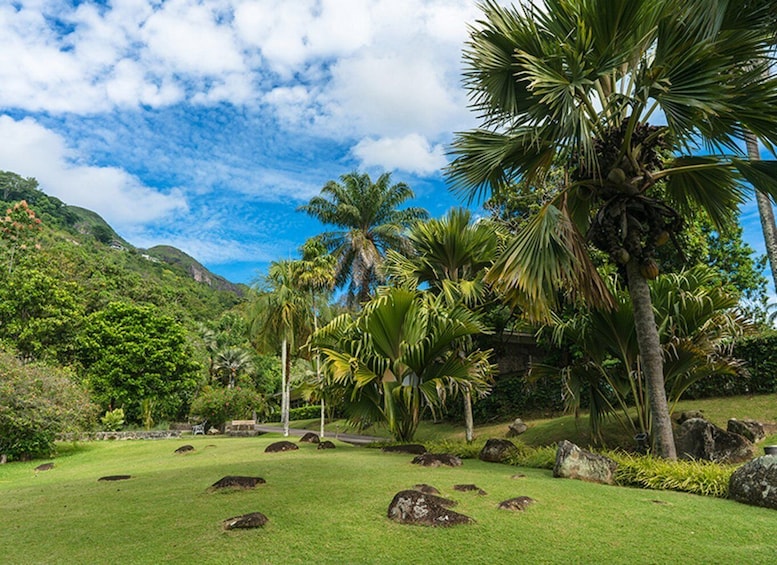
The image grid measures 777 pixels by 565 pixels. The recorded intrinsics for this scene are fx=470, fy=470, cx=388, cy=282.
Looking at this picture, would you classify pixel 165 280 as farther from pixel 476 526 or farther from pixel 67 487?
pixel 476 526

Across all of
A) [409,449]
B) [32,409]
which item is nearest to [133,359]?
[32,409]

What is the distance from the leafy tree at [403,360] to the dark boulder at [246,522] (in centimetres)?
584

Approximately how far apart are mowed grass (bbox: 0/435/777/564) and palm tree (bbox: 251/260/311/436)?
13.0 m

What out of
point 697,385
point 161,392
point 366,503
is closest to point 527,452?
point 366,503

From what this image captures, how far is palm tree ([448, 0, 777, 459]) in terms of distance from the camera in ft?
20.8

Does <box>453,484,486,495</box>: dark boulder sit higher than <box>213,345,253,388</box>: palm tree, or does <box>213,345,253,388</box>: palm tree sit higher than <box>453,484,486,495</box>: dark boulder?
<box>213,345,253,388</box>: palm tree

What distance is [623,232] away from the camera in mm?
7598

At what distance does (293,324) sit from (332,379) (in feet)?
32.0

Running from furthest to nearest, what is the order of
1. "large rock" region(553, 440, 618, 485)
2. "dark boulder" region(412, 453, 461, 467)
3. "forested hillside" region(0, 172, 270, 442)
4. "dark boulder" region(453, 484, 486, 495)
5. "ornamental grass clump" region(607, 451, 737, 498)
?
"forested hillside" region(0, 172, 270, 442) < "dark boulder" region(412, 453, 461, 467) < "large rock" region(553, 440, 618, 485) < "ornamental grass clump" region(607, 451, 737, 498) < "dark boulder" region(453, 484, 486, 495)

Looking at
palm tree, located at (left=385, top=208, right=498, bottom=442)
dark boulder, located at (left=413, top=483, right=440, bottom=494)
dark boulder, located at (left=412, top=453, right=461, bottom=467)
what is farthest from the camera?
palm tree, located at (left=385, top=208, right=498, bottom=442)

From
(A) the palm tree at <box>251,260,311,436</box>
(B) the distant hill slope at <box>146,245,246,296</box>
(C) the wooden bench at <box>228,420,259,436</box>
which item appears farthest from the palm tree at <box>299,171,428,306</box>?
(B) the distant hill slope at <box>146,245,246,296</box>

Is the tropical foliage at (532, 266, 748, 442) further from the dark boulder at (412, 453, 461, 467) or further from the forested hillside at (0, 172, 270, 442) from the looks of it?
the forested hillside at (0, 172, 270, 442)

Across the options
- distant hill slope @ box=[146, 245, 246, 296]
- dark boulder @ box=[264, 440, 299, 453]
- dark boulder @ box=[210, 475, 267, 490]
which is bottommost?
dark boulder @ box=[264, 440, 299, 453]

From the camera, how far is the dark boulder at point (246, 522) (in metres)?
4.05
